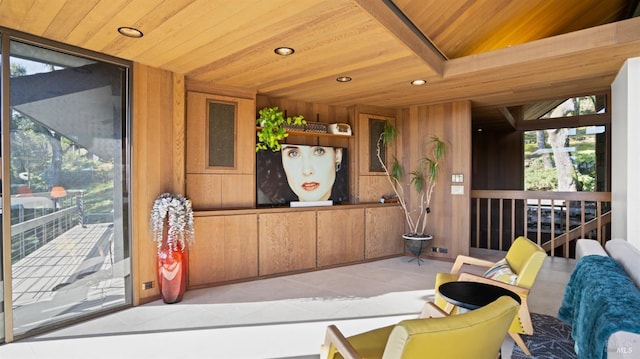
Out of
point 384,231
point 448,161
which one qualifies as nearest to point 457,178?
point 448,161

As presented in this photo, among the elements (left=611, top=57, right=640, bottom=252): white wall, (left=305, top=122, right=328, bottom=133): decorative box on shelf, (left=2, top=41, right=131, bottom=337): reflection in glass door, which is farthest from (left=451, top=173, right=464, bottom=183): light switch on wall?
(left=2, top=41, right=131, bottom=337): reflection in glass door

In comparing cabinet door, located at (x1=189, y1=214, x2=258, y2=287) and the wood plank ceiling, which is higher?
the wood plank ceiling

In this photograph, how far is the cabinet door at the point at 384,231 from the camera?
560 centimetres

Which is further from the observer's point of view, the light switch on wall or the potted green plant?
the potted green plant

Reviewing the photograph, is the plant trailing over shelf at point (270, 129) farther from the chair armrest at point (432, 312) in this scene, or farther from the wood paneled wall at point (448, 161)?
the chair armrest at point (432, 312)


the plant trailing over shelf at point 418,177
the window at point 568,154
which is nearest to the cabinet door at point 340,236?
the plant trailing over shelf at point 418,177

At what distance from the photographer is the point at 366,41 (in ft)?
10.4

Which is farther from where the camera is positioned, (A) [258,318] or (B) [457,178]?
(B) [457,178]

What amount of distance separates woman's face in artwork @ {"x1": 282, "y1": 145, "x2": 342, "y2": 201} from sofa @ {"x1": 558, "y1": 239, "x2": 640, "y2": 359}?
346 cm

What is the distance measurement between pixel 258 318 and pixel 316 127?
297 cm

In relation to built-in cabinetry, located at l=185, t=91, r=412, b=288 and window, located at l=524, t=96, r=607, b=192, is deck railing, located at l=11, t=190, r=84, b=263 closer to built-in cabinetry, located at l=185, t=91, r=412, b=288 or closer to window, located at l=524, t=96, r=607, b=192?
built-in cabinetry, located at l=185, t=91, r=412, b=288

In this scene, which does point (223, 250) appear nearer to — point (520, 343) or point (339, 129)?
point (339, 129)

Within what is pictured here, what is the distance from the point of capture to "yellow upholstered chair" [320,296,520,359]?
1.32m

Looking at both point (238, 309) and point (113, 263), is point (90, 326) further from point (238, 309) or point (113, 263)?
point (238, 309)
